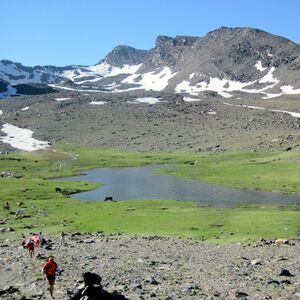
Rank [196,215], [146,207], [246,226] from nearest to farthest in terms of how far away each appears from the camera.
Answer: [246,226], [196,215], [146,207]

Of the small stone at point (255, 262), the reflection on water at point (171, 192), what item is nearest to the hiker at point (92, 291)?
the small stone at point (255, 262)

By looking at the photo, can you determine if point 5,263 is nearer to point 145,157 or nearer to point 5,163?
point 5,163

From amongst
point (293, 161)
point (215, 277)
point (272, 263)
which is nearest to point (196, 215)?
point (272, 263)

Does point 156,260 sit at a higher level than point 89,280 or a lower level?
lower

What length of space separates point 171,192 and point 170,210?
2860 centimetres

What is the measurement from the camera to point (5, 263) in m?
40.6

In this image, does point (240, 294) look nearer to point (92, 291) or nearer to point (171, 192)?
point (92, 291)

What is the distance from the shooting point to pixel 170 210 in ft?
257

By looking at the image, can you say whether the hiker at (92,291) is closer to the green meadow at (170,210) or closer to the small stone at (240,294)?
the small stone at (240,294)

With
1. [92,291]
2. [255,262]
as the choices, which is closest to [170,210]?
[255,262]

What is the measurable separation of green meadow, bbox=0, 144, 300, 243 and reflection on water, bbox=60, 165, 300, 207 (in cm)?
453

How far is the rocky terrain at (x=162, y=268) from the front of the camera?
1244 inches

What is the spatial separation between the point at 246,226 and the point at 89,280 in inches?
1572

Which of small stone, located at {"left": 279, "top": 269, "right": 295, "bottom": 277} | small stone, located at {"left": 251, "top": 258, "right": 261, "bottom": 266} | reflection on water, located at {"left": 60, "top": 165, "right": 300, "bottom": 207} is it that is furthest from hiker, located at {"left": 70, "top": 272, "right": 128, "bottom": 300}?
reflection on water, located at {"left": 60, "top": 165, "right": 300, "bottom": 207}
